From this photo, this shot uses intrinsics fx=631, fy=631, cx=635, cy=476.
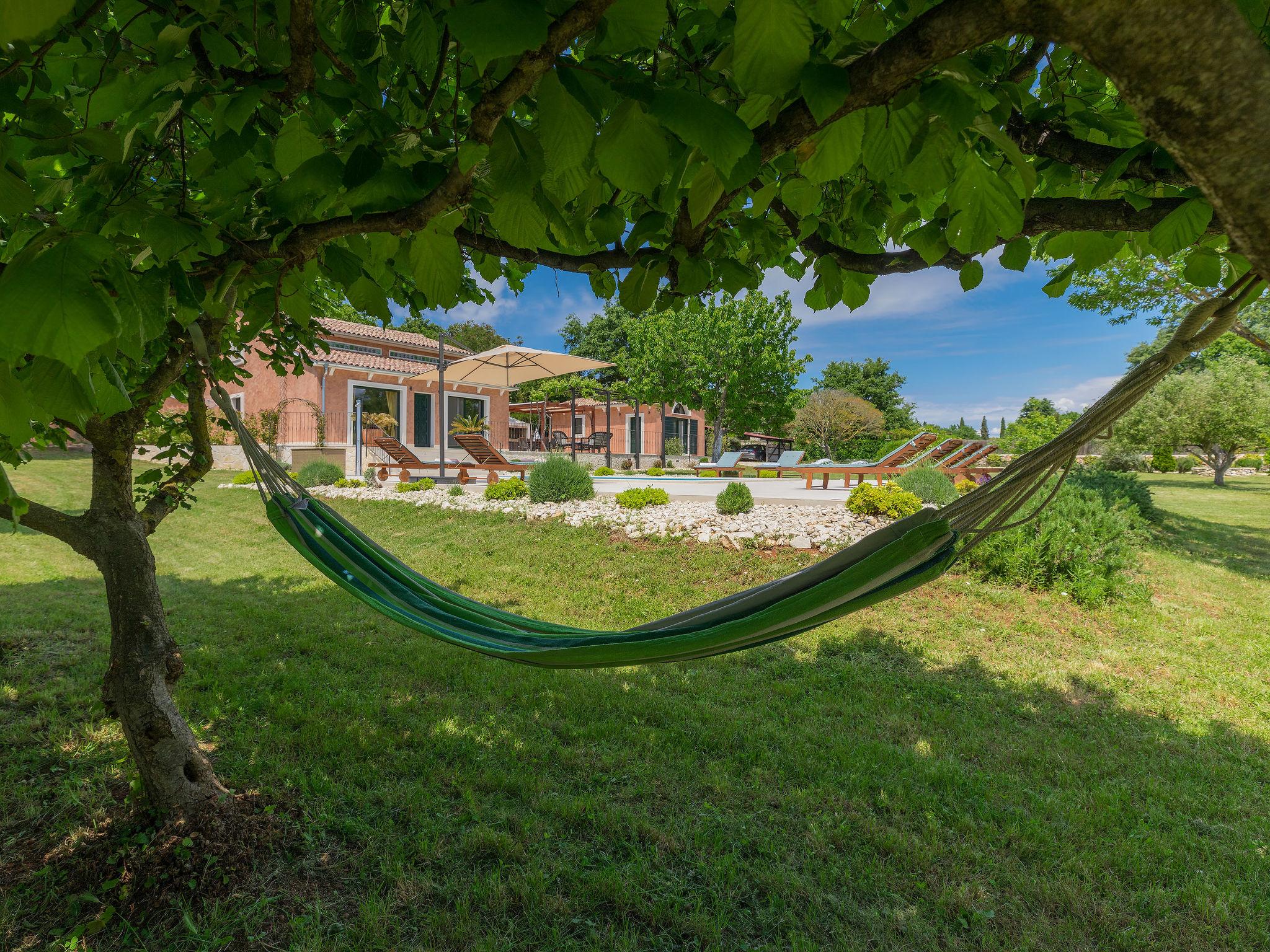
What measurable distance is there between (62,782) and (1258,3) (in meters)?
3.80

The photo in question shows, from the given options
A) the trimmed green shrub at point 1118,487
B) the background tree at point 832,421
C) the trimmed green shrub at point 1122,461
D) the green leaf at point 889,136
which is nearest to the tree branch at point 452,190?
the green leaf at point 889,136

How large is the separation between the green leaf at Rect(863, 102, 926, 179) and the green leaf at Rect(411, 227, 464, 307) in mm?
672

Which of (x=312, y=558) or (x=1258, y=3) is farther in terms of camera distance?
(x=312, y=558)

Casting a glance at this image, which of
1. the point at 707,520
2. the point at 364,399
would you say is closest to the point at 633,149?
the point at 707,520

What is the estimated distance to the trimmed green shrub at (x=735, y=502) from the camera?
287 inches

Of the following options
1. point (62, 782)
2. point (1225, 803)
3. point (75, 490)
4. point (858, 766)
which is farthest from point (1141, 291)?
point (75, 490)

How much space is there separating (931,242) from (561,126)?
3.59 ft

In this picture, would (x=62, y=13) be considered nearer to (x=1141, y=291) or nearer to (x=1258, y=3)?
(x=1258, y=3)

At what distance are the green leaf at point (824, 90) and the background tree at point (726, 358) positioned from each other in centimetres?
1964

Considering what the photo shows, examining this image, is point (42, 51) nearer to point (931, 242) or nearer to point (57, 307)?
point (57, 307)

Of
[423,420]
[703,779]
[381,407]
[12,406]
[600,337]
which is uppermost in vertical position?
[600,337]

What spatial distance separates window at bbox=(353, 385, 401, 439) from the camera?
1432 cm

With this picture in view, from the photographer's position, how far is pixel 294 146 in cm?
99

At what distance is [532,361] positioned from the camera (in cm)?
1063
